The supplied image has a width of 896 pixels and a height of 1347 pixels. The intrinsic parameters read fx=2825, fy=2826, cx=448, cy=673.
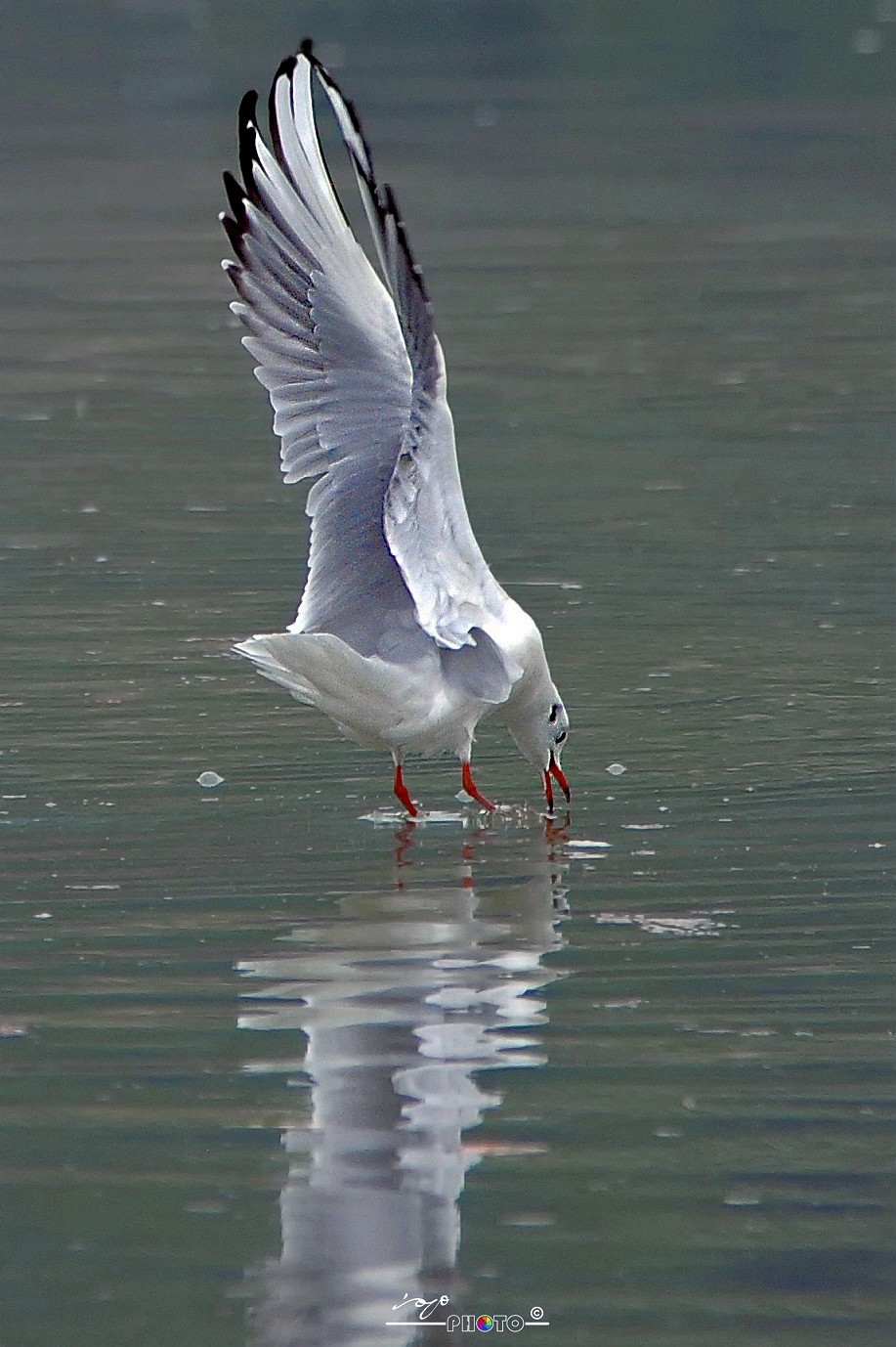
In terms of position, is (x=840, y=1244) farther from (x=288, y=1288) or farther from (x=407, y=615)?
(x=407, y=615)

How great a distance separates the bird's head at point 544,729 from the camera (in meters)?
8.47

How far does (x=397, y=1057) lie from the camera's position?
6176 mm

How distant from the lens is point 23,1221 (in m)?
5.41

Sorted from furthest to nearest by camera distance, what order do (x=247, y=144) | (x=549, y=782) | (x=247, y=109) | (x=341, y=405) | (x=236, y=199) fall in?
(x=549, y=782), (x=341, y=405), (x=236, y=199), (x=247, y=144), (x=247, y=109)

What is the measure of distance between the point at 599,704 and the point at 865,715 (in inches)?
34.0

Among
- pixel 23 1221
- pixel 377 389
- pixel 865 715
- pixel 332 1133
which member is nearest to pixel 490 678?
pixel 377 389

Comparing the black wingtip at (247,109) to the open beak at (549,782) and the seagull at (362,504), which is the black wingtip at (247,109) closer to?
the seagull at (362,504)

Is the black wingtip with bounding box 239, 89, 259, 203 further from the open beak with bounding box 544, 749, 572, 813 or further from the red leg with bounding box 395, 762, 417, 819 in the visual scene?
the open beak with bounding box 544, 749, 572, 813

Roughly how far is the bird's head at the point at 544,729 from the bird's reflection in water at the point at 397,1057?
0.41 metres

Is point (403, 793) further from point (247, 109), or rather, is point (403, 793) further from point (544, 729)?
point (247, 109)

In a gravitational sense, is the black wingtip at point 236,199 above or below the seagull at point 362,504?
above
